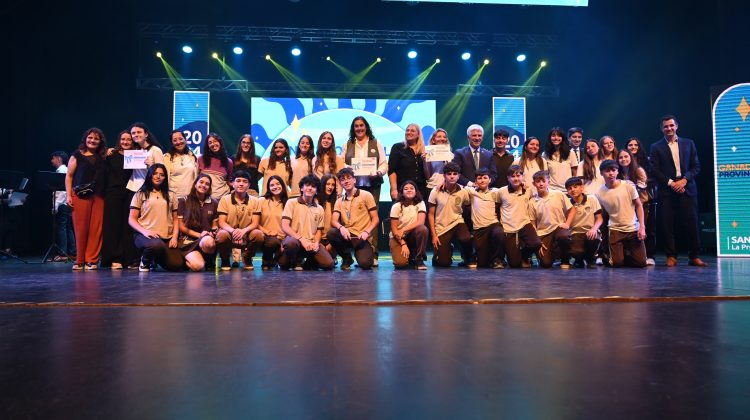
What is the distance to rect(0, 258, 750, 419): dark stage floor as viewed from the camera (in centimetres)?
111

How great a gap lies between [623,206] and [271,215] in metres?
3.61

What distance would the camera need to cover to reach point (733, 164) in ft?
20.7

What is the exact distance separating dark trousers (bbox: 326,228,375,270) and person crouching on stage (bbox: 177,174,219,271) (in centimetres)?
115

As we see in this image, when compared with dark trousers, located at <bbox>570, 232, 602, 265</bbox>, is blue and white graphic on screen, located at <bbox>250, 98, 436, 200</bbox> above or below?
above

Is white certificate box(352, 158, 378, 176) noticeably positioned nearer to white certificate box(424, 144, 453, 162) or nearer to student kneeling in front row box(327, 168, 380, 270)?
student kneeling in front row box(327, 168, 380, 270)

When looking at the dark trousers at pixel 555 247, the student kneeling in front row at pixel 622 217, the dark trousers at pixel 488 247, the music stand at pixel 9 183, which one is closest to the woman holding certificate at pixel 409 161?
the dark trousers at pixel 488 247

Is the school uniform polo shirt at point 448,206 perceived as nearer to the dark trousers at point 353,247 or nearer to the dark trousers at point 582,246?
the dark trousers at point 353,247

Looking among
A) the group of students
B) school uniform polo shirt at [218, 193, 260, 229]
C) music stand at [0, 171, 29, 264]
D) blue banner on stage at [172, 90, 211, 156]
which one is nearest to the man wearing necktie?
the group of students

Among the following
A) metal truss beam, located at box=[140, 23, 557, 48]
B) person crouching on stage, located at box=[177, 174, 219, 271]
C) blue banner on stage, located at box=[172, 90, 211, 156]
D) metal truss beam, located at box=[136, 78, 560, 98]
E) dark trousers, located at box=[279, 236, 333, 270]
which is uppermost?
metal truss beam, located at box=[140, 23, 557, 48]

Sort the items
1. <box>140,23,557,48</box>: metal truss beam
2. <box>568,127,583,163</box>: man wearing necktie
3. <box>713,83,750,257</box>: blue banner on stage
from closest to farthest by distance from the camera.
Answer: <box>568,127,583,163</box>: man wearing necktie, <box>713,83,750,257</box>: blue banner on stage, <box>140,23,557,48</box>: metal truss beam

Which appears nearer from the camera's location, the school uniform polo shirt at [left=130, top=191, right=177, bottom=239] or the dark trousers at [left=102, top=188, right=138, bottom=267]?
the school uniform polo shirt at [left=130, top=191, right=177, bottom=239]

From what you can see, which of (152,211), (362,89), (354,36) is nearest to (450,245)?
(152,211)

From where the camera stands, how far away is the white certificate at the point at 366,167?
523cm

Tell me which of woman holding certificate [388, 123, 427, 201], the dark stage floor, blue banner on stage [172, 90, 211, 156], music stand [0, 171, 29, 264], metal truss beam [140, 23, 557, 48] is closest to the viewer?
the dark stage floor
